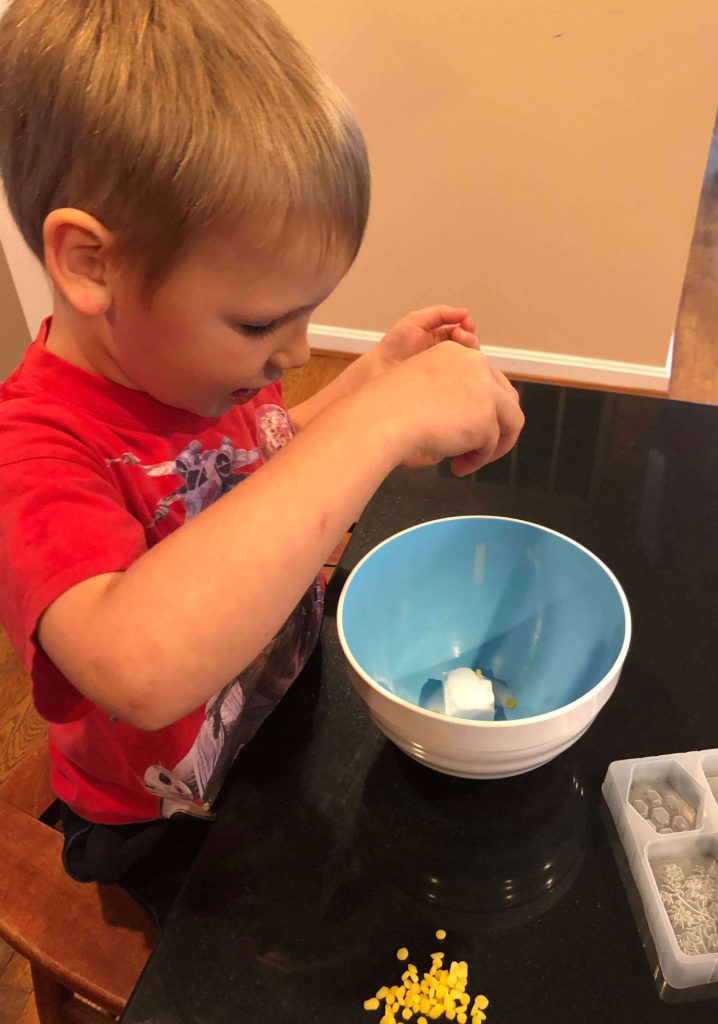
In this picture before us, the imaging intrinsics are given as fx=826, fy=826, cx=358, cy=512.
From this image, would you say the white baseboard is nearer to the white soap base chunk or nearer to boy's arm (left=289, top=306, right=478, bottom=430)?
boy's arm (left=289, top=306, right=478, bottom=430)

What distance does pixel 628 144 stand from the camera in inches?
83.5

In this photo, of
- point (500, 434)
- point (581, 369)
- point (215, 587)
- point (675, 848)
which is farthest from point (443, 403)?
point (581, 369)

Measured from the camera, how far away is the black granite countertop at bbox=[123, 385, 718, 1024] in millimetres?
481

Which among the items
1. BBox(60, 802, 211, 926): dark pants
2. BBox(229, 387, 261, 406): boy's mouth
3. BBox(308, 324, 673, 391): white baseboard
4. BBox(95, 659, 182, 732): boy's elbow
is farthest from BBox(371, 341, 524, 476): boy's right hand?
BBox(308, 324, 673, 391): white baseboard

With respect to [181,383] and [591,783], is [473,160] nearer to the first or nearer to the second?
[181,383]

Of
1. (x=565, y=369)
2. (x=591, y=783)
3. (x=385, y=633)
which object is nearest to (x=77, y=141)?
(x=385, y=633)

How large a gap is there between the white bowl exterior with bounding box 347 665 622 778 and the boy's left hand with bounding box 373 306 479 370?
41 centimetres

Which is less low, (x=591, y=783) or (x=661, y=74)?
(x=661, y=74)

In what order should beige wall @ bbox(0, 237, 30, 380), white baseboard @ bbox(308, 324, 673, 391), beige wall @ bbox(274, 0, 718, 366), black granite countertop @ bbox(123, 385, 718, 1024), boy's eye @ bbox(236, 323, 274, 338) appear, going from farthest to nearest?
white baseboard @ bbox(308, 324, 673, 391), beige wall @ bbox(0, 237, 30, 380), beige wall @ bbox(274, 0, 718, 366), boy's eye @ bbox(236, 323, 274, 338), black granite countertop @ bbox(123, 385, 718, 1024)

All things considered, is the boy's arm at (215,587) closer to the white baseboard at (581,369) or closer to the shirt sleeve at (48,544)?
the shirt sleeve at (48,544)

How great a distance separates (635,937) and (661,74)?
2095 mm

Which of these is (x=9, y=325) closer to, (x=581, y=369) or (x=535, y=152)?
(x=535, y=152)

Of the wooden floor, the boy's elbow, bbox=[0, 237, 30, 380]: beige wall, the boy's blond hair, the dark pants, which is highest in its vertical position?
the boy's blond hair

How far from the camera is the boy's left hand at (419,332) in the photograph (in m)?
0.84
